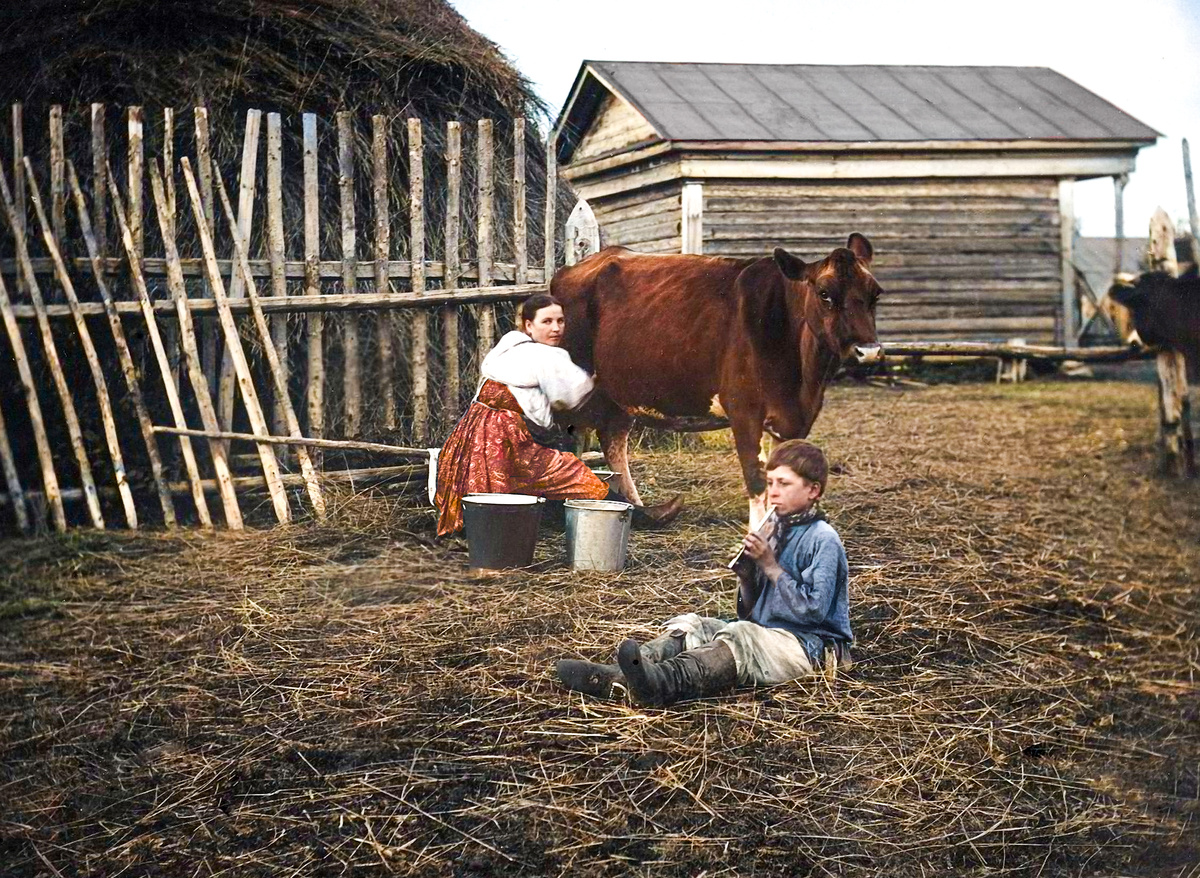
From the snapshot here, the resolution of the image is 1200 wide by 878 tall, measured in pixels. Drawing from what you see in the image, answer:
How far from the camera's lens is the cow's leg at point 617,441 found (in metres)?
2.85

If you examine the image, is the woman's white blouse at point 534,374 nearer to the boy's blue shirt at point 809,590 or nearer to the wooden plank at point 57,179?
the boy's blue shirt at point 809,590

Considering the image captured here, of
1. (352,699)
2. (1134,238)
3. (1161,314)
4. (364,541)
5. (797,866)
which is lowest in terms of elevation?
(797,866)

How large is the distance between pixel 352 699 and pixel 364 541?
1.74ft

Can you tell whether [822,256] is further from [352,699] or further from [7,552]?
[7,552]

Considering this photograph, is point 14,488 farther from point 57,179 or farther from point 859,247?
point 859,247

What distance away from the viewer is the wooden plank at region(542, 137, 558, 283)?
2.96 metres

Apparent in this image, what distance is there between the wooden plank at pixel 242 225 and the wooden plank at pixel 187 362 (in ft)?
0.21

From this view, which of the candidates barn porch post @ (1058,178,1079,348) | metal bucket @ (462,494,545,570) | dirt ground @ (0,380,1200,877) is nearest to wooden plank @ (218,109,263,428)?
dirt ground @ (0,380,1200,877)

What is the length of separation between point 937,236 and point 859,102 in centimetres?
51

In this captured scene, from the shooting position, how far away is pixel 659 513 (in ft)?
9.46

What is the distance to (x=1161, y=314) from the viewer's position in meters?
3.24

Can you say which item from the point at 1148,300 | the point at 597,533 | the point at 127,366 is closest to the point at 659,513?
the point at 597,533

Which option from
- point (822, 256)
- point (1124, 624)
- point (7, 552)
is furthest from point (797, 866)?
point (7, 552)

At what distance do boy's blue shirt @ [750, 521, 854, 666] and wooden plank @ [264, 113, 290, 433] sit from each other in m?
1.82
